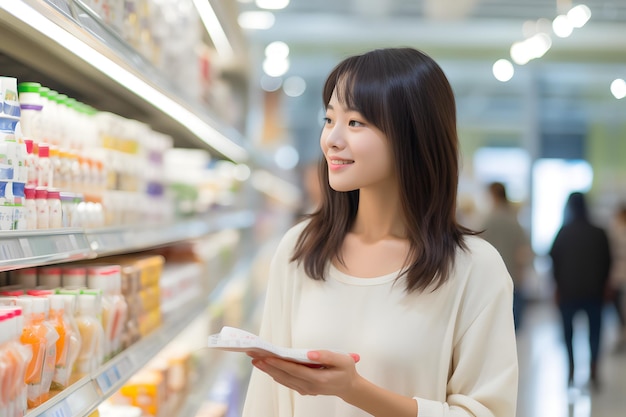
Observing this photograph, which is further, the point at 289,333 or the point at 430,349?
the point at 289,333

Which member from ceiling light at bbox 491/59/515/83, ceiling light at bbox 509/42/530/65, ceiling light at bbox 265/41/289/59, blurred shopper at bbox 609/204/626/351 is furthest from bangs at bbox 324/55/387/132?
ceiling light at bbox 491/59/515/83

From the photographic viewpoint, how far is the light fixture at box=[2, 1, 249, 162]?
159 centimetres

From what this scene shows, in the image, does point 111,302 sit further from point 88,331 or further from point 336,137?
point 336,137

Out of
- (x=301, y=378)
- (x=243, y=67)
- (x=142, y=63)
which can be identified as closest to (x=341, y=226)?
(x=301, y=378)

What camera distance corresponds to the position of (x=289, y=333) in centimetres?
184

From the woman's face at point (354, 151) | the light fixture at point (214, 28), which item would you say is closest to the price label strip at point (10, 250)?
the woman's face at point (354, 151)

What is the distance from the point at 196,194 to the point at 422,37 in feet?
26.6

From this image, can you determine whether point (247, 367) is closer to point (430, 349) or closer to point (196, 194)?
point (196, 194)

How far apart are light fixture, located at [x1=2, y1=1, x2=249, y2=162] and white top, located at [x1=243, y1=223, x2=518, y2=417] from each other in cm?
81

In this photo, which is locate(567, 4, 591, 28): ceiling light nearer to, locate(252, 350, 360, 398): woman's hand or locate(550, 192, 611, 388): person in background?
locate(550, 192, 611, 388): person in background

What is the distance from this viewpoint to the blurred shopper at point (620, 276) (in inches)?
340

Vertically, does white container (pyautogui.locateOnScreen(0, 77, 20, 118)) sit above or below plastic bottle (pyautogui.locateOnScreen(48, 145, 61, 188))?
above

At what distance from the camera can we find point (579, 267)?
6.60 m

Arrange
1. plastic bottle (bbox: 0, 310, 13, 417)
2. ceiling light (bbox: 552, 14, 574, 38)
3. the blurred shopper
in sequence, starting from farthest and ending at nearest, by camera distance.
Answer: ceiling light (bbox: 552, 14, 574, 38)
the blurred shopper
plastic bottle (bbox: 0, 310, 13, 417)
